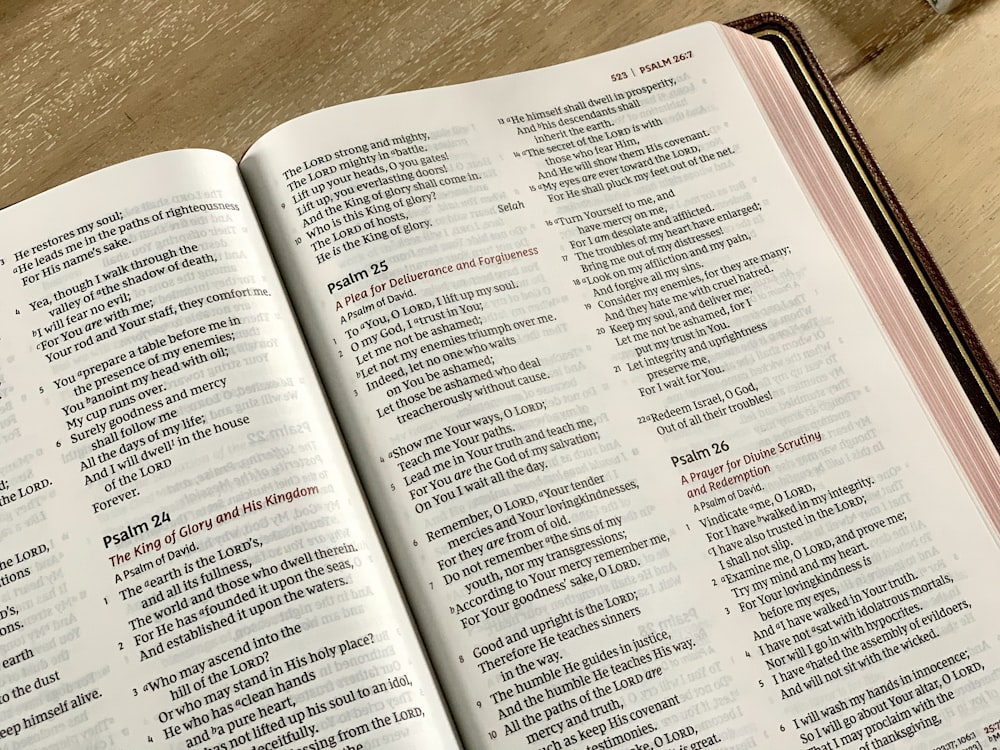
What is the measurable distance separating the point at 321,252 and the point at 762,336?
0.65 feet

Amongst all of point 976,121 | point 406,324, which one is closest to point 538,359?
point 406,324

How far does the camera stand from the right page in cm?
37

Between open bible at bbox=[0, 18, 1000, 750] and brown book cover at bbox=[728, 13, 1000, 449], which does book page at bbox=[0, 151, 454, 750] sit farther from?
brown book cover at bbox=[728, 13, 1000, 449]

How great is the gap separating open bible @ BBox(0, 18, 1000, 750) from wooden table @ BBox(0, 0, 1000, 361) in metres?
0.07

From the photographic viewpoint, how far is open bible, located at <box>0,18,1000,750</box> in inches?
14.5

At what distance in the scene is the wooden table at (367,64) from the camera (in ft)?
1.61

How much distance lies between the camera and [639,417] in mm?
409

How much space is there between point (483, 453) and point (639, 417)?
70 millimetres

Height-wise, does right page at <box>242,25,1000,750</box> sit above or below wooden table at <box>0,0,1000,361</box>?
below

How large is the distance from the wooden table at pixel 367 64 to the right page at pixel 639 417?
65 mm

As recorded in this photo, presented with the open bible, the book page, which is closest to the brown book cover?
the open bible

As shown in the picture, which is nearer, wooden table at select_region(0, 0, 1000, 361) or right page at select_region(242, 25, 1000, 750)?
right page at select_region(242, 25, 1000, 750)

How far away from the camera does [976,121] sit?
1.62 ft

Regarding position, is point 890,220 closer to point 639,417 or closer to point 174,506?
point 639,417
